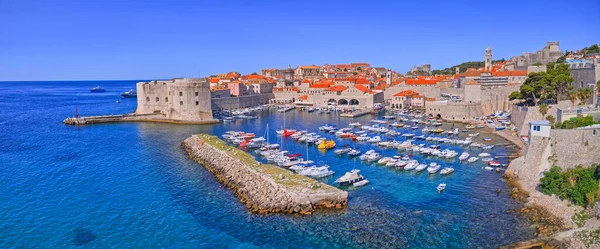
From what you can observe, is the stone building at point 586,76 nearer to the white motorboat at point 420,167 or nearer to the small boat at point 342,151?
the white motorboat at point 420,167

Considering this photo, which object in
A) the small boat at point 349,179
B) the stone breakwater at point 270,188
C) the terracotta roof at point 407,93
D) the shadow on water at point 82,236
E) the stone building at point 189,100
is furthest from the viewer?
the terracotta roof at point 407,93

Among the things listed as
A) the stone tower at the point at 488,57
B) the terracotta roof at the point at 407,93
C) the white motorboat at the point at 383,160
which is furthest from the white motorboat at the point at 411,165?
the stone tower at the point at 488,57

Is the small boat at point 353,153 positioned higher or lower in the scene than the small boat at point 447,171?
higher

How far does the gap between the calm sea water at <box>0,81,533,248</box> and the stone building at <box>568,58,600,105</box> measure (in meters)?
8.49

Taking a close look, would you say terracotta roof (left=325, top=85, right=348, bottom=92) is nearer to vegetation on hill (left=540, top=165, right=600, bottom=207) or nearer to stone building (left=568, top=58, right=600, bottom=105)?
stone building (left=568, top=58, right=600, bottom=105)

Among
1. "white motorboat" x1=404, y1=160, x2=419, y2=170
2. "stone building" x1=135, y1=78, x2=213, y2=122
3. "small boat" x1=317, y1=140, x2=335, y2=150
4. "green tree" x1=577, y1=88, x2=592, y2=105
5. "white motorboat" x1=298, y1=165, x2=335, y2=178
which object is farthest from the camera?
"stone building" x1=135, y1=78, x2=213, y2=122

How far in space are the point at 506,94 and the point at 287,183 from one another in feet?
123

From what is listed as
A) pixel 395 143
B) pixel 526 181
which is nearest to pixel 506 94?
pixel 395 143

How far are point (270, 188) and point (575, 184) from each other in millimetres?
12350

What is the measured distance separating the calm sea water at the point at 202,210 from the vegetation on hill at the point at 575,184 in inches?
69.6

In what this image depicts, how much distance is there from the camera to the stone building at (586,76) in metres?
30.3

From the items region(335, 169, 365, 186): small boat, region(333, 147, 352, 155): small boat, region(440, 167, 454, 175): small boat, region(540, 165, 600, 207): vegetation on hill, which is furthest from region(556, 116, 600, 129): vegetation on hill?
region(333, 147, 352, 155): small boat

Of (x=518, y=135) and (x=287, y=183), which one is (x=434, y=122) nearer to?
(x=518, y=135)

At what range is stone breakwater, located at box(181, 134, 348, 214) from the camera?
58.2 feet
